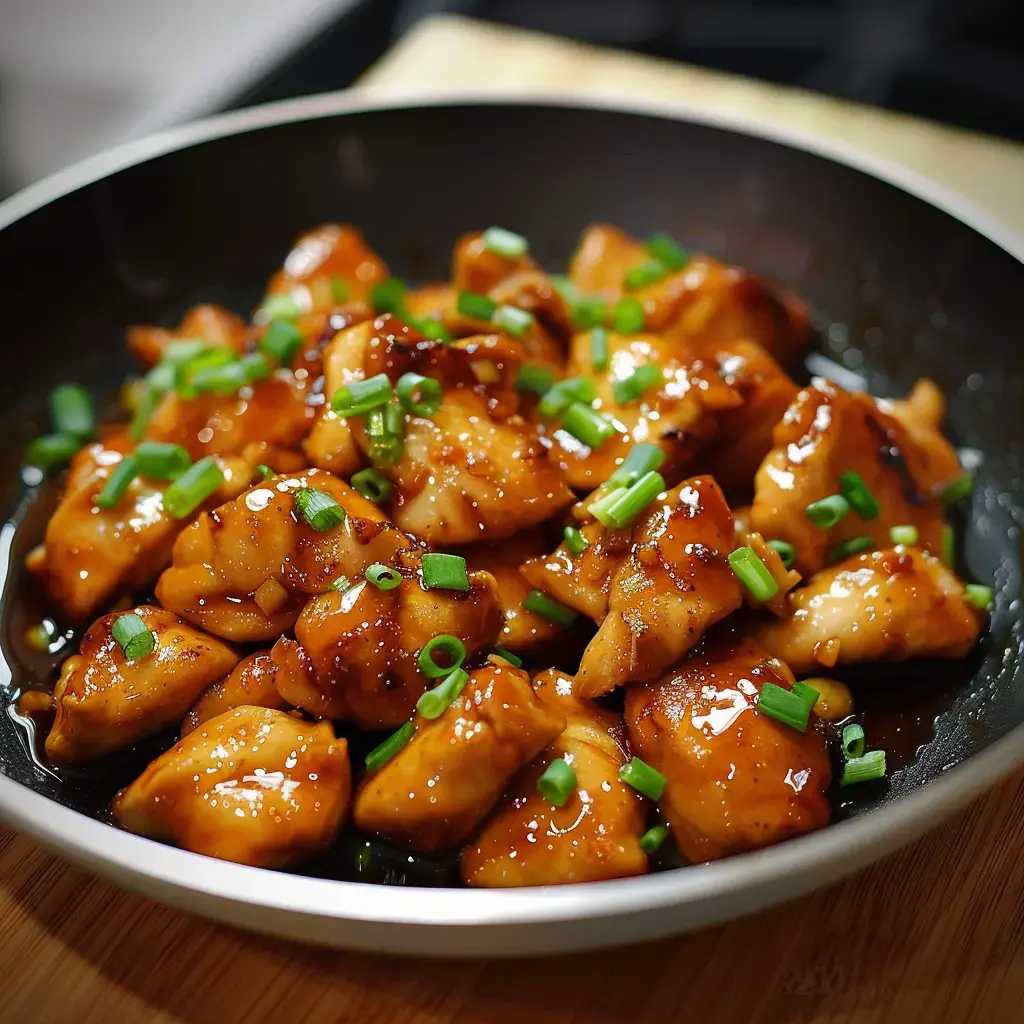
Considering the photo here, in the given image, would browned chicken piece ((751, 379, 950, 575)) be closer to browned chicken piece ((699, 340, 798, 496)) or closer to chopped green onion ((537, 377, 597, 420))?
browned chicken piece ((699, 340, 798, 496))

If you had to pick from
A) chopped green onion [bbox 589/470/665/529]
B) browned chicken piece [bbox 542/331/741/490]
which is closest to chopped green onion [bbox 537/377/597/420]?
browned chicken piece [bbox 542/331/741/490]

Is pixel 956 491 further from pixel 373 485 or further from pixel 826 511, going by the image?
pixel 373 485

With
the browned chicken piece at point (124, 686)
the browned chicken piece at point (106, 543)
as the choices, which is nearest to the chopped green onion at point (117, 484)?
the browned chicken piece at point (106, 543)

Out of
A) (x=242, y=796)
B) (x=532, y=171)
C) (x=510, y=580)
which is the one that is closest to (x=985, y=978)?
(x=510, y=580)

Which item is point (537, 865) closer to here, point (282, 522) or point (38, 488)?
point (282, 522)

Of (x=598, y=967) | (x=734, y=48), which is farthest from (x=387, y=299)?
(x=734, y=48)
